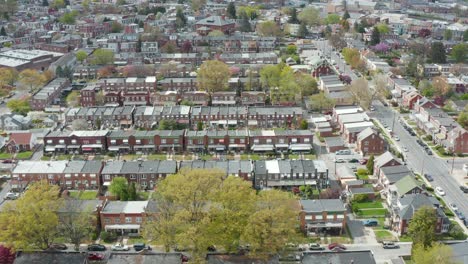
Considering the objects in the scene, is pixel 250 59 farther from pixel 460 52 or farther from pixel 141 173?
pixel 141 173

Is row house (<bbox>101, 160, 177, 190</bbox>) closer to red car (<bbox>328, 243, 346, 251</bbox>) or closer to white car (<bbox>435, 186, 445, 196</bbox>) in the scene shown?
red car (<bbox>328, 243, 346, 251</bbox>)

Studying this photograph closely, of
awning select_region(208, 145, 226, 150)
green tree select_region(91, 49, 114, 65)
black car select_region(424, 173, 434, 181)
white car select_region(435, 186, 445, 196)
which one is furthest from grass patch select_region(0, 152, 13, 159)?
white car select_region(435, 186, 445, 196)

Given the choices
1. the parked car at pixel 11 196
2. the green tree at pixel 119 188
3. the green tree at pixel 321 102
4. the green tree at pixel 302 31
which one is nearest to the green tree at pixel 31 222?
the green tree at pixel 119 188

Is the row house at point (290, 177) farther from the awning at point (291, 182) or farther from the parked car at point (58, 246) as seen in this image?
the parked car at point (58, 246)

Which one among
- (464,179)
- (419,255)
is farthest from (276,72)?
(419,255)

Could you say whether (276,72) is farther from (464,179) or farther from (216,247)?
(216,247)
